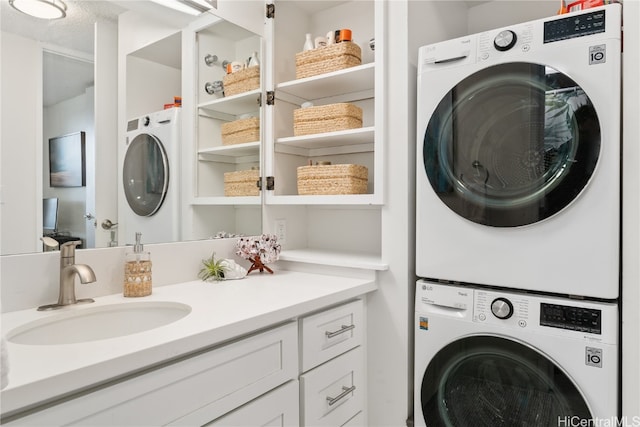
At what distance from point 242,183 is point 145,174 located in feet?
1.67

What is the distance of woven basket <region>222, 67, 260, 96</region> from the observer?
76.6 inches

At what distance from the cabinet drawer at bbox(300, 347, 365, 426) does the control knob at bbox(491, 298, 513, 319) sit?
57 cm

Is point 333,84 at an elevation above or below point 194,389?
above

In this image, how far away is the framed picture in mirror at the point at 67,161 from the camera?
132 centimetres

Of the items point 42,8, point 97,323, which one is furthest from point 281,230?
point 42,8

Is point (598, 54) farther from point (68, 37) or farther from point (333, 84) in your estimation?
point (68, 37)

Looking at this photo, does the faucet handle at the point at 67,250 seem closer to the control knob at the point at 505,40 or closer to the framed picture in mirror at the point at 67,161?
the framed picture in mirror at the point at 67,161

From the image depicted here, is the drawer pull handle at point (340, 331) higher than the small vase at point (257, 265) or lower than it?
lower

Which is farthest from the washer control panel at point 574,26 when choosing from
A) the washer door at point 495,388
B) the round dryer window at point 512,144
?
the washer door at point 495,388

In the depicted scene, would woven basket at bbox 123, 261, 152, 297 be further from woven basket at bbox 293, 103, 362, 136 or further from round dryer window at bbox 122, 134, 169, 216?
woven basket at bbox 293, 103, 362, 136

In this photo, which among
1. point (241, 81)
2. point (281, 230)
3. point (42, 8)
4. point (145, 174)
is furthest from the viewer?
point (281, 230)

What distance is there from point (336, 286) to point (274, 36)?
4.48 feet

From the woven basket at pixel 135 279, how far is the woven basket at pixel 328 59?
1.19 metres

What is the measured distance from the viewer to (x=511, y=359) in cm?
135
